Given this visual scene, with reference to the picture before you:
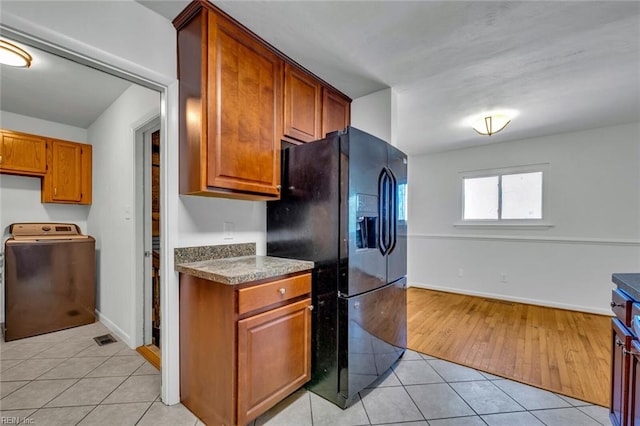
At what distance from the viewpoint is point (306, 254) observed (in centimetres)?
191

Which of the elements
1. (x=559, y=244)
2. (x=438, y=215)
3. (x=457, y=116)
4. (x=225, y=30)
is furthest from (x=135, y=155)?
(x=559, y=244)

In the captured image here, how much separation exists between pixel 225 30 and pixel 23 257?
3078mm

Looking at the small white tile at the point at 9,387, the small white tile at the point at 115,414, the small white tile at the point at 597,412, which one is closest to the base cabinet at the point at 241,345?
the small white tile at the point at 115,414

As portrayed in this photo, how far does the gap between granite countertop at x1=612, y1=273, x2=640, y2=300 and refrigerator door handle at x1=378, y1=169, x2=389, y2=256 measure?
1202 mm

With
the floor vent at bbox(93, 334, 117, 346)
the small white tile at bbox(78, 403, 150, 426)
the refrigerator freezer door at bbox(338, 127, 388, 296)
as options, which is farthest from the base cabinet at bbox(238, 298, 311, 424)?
the floor vent at bbox(93, 334, 117, 346)

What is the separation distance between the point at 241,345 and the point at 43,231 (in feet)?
10.7

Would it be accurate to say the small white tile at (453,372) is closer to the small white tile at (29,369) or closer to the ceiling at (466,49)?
the ceiling at (466,49)

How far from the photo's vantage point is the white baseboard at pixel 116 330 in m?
2.59

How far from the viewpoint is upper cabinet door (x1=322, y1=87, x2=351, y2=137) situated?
7.93 ft

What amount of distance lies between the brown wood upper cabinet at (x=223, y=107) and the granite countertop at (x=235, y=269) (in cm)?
44

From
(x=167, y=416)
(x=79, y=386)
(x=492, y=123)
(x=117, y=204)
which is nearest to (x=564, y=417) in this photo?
(x=167, y=416)

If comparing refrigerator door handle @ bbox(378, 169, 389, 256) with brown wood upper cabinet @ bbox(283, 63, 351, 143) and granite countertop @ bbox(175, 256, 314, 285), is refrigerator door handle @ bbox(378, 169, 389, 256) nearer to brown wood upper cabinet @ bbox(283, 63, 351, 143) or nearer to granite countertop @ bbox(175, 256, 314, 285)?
granite countertop @ bbox(175, 256, 314, 285)

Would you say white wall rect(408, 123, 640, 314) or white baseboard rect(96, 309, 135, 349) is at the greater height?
white wall rect(408, 123, 640, 314)

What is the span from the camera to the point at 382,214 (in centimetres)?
203
